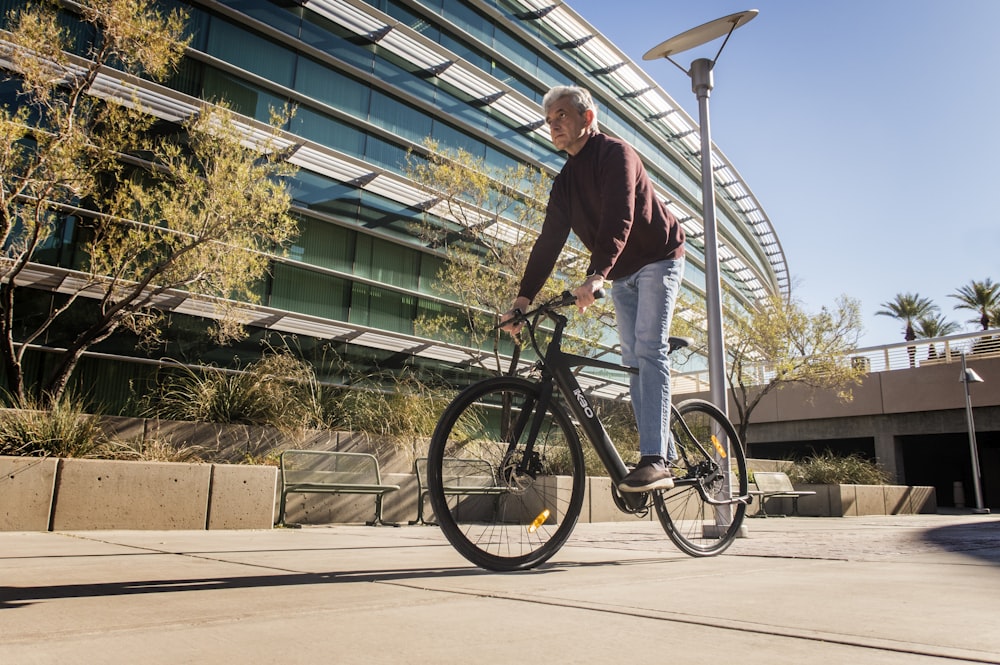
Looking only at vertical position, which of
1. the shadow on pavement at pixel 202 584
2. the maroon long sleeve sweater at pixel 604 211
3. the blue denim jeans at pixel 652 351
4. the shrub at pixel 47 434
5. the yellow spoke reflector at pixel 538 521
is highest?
the maroon long sleeve sweater at pixel 604 211

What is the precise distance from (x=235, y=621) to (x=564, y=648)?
0.87 m

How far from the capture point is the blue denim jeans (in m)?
3.40

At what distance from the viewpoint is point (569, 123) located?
141 inches

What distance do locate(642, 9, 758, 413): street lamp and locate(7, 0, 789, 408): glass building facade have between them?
→ 33.1 feet

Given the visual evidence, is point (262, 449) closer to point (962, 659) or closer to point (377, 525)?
point (377, 525)

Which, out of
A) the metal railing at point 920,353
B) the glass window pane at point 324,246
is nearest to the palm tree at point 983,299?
the metal railing at point 920,353

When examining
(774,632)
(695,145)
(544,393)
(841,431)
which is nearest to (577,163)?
(544,393)

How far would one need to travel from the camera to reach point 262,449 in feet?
26.6

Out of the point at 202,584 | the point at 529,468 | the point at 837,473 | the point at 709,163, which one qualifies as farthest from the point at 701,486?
the point at 837,473

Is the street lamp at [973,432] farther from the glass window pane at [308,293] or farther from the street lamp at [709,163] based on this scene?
the glass window pane at [308,293]

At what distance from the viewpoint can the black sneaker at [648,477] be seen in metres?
3.21

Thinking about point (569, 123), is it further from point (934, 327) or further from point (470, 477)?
point (934, 327)

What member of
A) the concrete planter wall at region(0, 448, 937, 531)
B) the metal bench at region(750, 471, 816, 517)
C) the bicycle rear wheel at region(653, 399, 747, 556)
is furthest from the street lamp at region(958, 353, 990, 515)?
the concrete planter wall at region(0, 448, 937, 531)

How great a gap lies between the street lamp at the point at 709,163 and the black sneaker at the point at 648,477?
3291 millimetres
